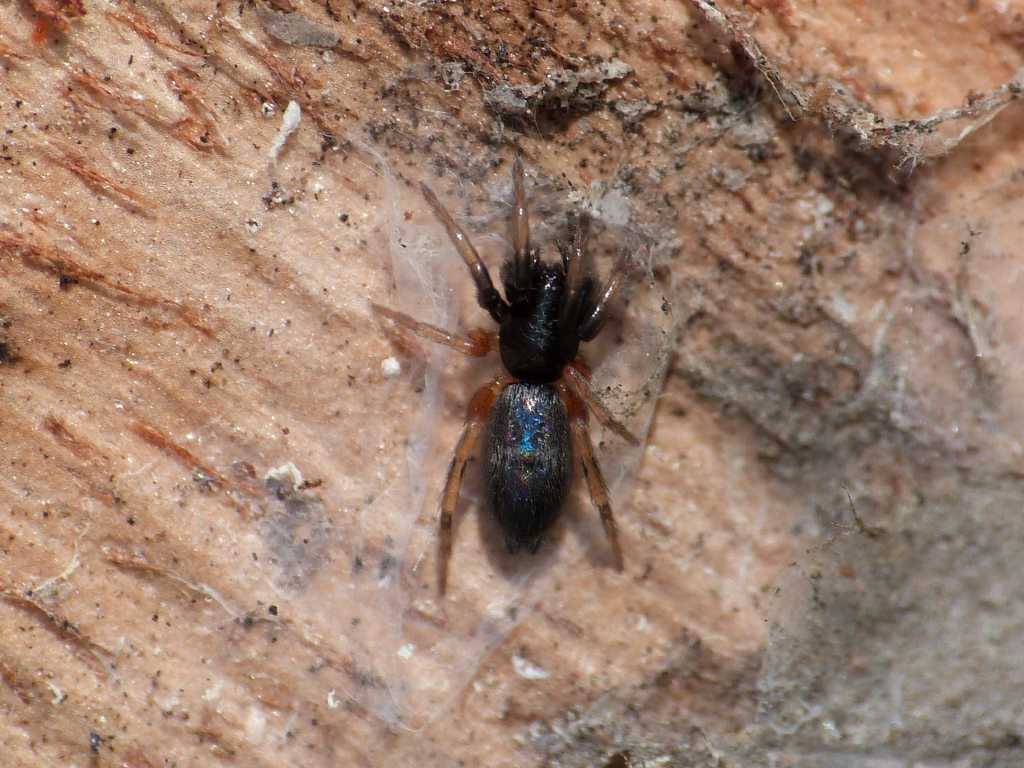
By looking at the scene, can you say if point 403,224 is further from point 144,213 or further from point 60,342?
point 60,342

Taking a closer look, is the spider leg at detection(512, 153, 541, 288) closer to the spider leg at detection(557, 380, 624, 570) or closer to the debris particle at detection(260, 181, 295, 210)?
the spider leg at detection(557, 380, 624, 570)

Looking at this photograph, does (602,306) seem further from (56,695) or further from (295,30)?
(56,695)

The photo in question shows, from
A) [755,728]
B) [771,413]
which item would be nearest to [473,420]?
[771,413]

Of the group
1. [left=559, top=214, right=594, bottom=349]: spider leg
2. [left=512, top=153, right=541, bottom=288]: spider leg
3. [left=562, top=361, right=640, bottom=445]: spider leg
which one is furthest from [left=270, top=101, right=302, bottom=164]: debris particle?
[left=562, top=361, right=640, bottom=445]: spider leg

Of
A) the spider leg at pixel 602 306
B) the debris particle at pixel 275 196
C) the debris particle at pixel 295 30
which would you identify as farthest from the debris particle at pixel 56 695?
the debris particle at pixel 295 30

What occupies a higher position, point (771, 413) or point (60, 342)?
point (771, 413)
